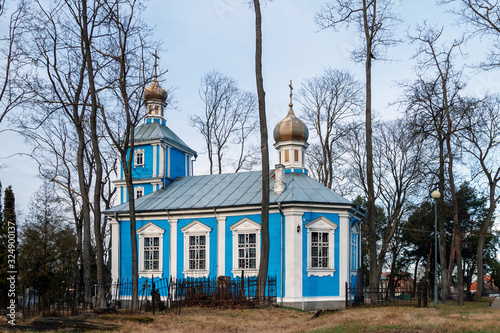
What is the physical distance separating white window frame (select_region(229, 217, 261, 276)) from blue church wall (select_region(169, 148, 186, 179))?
5841 mm

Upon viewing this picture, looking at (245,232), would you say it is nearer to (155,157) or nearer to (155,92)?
(155,157)

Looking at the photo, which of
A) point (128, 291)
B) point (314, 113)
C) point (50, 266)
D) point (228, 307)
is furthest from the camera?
point (314, 113)

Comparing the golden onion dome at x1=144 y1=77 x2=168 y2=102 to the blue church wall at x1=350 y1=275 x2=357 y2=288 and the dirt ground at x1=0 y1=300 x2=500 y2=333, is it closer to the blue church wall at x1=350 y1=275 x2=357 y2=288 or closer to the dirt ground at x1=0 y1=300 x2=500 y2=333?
the blue church wall at x1=350 y1=275 x2=357 y2=288

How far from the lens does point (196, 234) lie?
20781 millimetres

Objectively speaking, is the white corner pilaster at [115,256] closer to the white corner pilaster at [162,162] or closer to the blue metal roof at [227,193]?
the blue metal roof at [227,193]

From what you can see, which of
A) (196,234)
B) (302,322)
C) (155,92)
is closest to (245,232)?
(196,234)

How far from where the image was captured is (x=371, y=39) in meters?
17.4

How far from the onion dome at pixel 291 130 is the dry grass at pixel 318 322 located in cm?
980

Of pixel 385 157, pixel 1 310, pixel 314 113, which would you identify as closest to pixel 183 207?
pixel 1 310

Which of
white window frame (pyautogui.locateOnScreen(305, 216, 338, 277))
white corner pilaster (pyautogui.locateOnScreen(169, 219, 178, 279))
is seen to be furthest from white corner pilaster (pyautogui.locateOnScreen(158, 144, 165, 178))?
white window frame (pyautogui.locateOnScreen(305, 216, 338, 277))

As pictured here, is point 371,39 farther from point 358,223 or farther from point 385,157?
point 385,157

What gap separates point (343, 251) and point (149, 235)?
25.8 ft

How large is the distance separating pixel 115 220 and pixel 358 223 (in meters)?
10.1

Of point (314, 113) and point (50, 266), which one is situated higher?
point (314, 113)
